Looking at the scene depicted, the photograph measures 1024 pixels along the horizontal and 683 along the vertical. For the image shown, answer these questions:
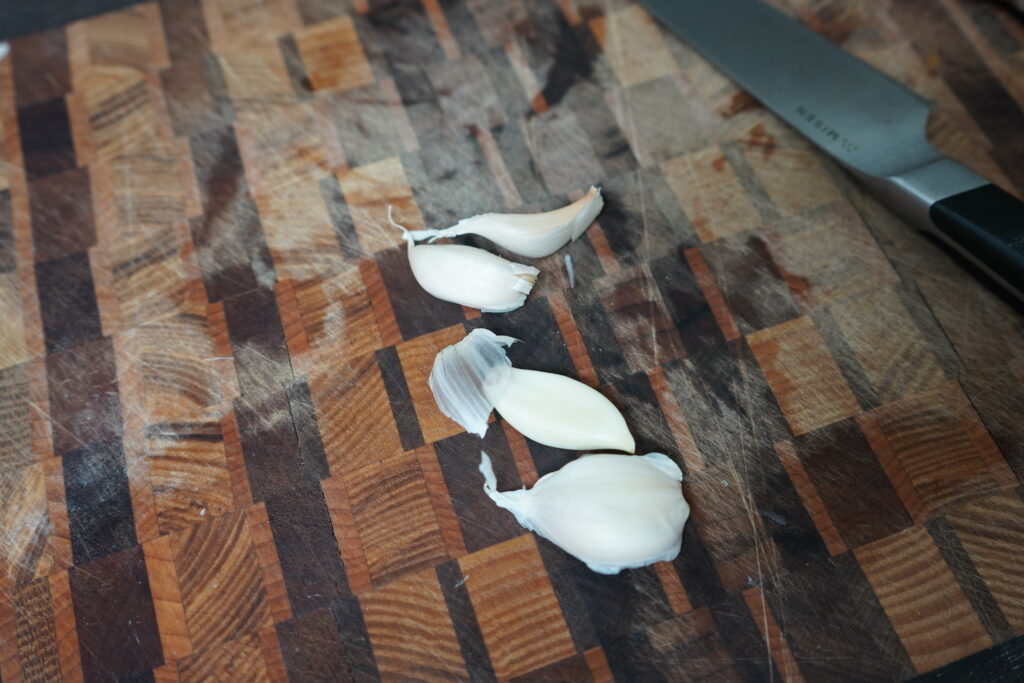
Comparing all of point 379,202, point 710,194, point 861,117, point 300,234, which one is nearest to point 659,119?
point 710,194

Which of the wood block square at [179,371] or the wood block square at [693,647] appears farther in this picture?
the wood block square at [179,371]

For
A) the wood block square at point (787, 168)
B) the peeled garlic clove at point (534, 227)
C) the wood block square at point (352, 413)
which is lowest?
the wood block square at point (352, 413)

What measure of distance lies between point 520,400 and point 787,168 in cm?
47

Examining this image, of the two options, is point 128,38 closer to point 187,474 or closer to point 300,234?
point 300,234

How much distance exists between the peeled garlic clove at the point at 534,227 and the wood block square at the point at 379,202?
6cm

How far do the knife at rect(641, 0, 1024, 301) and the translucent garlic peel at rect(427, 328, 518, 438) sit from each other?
498 mm

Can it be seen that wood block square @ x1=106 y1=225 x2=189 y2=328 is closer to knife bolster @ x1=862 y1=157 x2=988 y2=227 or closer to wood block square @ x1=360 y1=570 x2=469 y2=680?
wood block square @ x1=360 y1=570 x2=469 y2=680

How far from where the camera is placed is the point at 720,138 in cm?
99

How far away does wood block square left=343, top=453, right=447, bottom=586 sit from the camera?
80cm

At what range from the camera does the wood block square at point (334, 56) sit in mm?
1044

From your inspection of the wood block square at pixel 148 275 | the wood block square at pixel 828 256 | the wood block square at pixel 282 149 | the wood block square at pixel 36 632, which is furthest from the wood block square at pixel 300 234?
the wood block square at pixel 828 256

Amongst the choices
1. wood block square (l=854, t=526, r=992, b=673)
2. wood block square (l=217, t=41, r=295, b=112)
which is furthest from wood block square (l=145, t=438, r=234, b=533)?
wood block square (l=854, t=526, r=992, b=673)

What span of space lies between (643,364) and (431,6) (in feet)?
2.03

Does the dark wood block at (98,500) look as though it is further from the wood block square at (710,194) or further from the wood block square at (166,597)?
the wood block square at (710,194)
